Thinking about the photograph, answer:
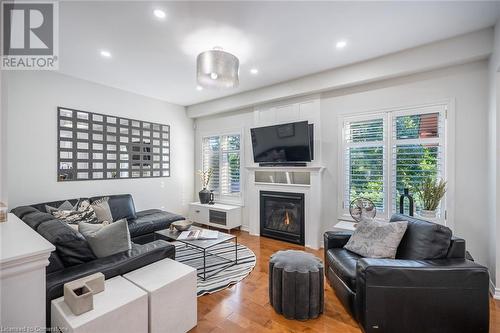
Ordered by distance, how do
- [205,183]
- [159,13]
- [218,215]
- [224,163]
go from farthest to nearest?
1. [205,183]
2. [224,163]
3. [218,215]
4. [159,13]

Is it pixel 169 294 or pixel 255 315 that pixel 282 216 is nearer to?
pixel 255 315

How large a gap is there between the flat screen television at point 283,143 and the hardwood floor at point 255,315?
208cm

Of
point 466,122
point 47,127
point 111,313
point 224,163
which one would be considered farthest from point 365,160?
point 47,127

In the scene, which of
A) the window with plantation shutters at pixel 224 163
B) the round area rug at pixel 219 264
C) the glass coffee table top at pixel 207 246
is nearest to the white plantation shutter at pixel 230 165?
the window with plantation shutters at pixel 224 163

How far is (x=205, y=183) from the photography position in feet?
18.4

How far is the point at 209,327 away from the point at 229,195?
337cm

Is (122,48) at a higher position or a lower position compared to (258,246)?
higher

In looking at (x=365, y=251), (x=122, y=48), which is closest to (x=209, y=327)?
(x=365, y=251)

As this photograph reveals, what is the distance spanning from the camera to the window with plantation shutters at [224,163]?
5157 millimetres

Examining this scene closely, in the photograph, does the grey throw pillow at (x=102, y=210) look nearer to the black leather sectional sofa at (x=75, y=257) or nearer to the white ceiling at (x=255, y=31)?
the black leather sectional sofa at (x=75, y=257)

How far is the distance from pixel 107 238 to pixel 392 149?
12.2 ft

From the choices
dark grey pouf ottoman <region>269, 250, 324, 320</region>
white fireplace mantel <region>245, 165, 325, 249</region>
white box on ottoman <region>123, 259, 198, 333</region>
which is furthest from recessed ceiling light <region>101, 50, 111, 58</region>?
dark grey pouf ottoman <region>269, 250, 324, 320</region>

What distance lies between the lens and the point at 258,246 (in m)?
3.97

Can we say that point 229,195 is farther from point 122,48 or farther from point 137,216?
point 122,48
